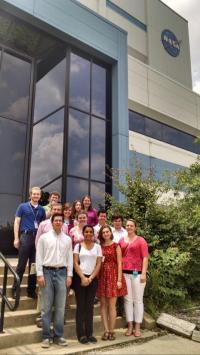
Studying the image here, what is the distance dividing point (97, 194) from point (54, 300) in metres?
6.98

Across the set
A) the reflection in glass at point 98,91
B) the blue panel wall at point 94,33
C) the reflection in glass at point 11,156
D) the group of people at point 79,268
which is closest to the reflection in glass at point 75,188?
the blue panel wall at point 94,33

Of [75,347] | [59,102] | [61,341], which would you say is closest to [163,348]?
[75,347]

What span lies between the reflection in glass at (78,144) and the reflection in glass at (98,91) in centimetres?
78

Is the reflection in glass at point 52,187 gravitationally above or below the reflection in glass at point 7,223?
above

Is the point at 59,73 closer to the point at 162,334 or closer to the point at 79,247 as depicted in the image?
the point at 79,247

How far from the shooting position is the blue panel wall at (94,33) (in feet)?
36.3

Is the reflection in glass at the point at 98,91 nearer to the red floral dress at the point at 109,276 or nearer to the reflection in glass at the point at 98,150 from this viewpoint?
the reflection in glass at the point at 98,150

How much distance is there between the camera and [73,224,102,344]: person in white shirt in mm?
4828

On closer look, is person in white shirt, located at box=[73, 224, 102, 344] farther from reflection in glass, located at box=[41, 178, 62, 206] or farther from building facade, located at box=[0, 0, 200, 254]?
reflection in glass, located at box=[41, 178, 62, 206]

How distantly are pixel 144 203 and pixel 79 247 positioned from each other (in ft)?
11.0

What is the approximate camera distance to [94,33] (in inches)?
496

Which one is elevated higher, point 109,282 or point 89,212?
point 89,212

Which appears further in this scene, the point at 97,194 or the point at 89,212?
the point at 97,194

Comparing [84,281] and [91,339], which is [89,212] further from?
[91,339]
